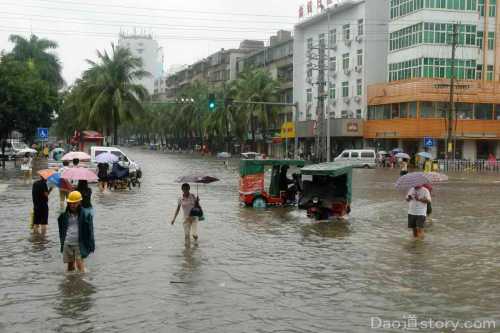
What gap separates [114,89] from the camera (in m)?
60.6

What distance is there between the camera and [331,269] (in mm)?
11930

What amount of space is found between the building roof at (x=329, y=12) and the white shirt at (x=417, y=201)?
162ft

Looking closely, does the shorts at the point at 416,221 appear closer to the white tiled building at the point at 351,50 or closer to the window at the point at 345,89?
the white tiled building at the point at 351,50

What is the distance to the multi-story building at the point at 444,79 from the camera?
5888 centimetres

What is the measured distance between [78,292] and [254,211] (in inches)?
454

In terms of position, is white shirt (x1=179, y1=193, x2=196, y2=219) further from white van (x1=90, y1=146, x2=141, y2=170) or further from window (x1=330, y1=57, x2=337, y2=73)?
window (x1=330, y1=57, x2=337, y2=73)

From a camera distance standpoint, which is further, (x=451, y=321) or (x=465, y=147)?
(x=465, y=147)

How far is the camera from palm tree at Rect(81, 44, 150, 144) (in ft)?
197

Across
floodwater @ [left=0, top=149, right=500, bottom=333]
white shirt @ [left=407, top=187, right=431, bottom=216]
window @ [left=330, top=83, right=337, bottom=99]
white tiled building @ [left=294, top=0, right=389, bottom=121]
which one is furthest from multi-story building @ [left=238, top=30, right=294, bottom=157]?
white shirt @ [left=407, top=187, right=431, bottom=216]

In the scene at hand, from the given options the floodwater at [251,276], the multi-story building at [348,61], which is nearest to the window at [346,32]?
the multi-story building at [348,61]

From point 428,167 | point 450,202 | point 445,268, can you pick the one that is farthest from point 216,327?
point 428,167

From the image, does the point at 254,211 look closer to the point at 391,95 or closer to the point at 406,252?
the point at 406,252

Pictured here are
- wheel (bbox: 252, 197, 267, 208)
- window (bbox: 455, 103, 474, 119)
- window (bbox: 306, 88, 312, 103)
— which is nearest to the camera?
wheel (bbox: 252, 197, 267, 208)

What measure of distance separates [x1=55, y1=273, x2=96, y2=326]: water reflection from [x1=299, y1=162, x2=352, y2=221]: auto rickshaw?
30.9 feet
